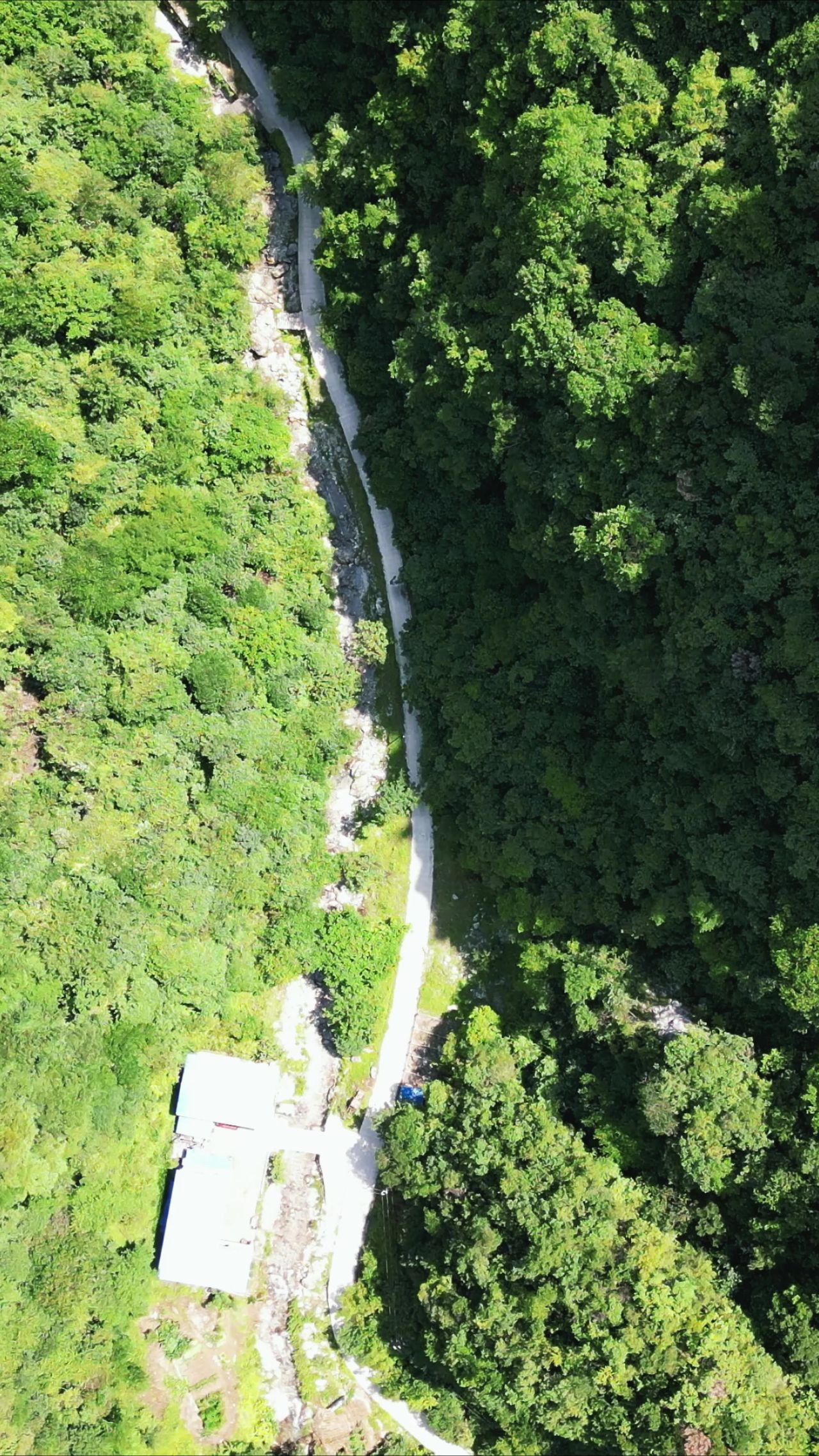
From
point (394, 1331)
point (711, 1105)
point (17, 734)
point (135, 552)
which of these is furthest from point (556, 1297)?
point (135, 552)

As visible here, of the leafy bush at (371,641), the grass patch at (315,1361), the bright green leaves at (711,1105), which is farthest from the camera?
the leafy bush at (371,641)

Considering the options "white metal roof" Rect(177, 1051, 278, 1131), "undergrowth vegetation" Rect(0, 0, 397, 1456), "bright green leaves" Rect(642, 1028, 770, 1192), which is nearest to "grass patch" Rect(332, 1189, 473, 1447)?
"undergrowth vegetation" Rect(0, 0, 397, 1456)

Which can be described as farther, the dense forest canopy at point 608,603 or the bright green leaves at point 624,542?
the bright green leaves at point 624,542

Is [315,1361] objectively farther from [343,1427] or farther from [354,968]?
[354,968]

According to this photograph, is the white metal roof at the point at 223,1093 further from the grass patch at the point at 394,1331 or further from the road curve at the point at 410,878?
the grass patch at the point at 394,1331

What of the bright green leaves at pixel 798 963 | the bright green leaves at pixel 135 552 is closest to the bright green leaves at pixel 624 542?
the bright green leaves at pixel 798 963

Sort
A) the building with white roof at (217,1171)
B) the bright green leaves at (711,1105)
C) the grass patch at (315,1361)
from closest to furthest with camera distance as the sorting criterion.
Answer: the bright green leaves at (711,1105) → the building with white roof at (217,1171) → the grass patch at (315,1361)
